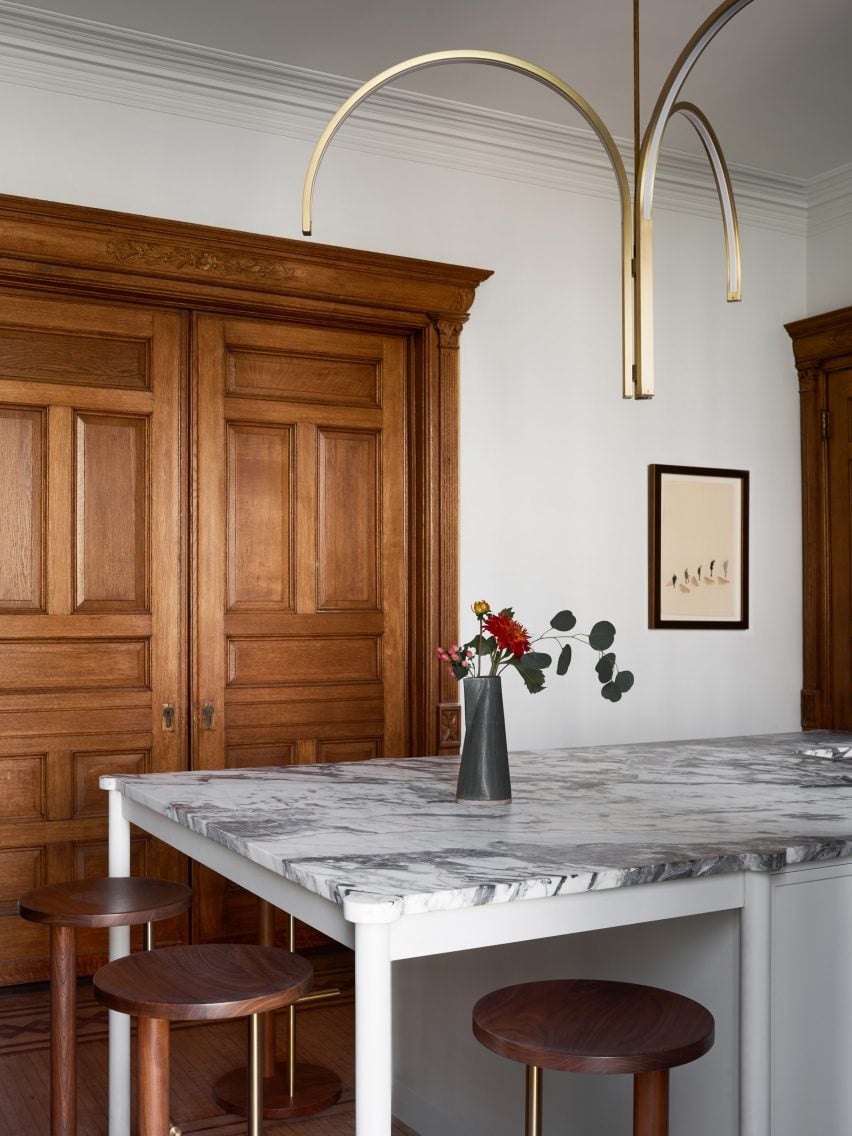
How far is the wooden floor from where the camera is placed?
294cm

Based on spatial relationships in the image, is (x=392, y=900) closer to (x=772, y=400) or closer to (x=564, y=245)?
(x=564, y=245)

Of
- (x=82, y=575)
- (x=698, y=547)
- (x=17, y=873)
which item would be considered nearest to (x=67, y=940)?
(x=17, y=873)

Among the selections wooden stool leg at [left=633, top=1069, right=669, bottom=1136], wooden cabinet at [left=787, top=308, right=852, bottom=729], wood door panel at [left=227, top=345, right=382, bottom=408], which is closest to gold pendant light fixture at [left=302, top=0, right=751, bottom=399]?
wooden stool leg at [left=633, top=1069, right=669, bottom=1136]

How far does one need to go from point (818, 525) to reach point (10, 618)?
11.8ft

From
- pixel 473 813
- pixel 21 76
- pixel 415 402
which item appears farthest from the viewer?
pixel 415 402

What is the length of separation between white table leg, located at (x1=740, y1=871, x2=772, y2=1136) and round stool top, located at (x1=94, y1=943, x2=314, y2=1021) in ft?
2.34

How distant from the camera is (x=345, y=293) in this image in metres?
4.37

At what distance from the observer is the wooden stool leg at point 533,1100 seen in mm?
1755

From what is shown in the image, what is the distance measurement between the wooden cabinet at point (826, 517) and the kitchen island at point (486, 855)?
2716 millimetres

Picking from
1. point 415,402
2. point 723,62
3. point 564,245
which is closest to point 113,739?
point 415,402

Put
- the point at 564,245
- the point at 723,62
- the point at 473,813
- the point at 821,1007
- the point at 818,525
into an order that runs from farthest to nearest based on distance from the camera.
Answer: the point at 818,525 → the point at 564,245 → the point at 723,62 → the point at 473,813 → the point at 821,1007

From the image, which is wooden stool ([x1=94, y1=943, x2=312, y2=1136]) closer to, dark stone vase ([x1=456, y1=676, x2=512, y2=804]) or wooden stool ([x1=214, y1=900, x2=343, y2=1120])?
dark stone vase ([x1=456, y1=676, x2=512, y2=804])

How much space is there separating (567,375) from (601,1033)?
358 cm

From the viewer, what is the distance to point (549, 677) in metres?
4.75
